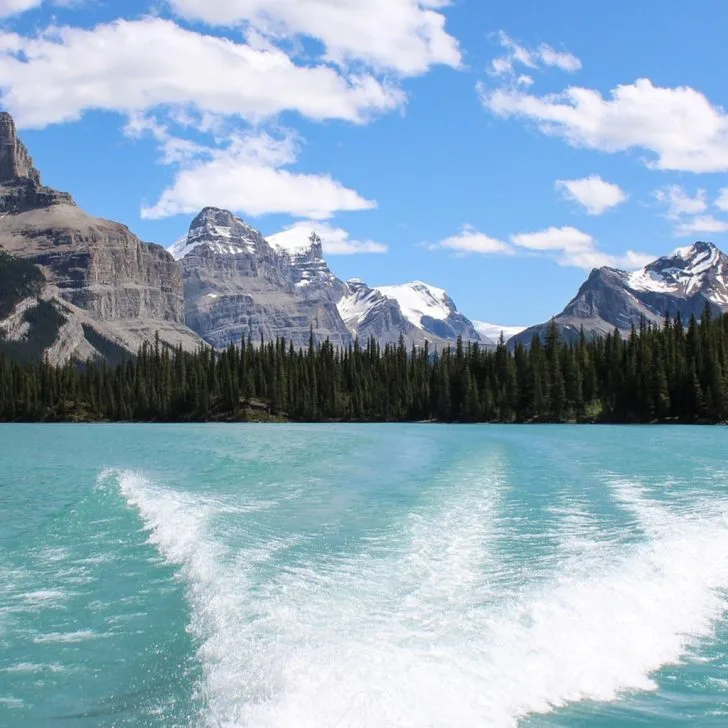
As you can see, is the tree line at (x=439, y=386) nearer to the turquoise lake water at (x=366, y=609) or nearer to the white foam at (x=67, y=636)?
the turquoise lake water at (x=366, y=609)

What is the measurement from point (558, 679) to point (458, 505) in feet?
55.2

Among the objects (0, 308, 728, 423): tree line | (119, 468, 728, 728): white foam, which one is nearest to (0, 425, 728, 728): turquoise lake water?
(119, 468, 728, 728): white foam

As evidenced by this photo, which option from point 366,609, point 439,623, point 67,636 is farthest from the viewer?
point 366,609

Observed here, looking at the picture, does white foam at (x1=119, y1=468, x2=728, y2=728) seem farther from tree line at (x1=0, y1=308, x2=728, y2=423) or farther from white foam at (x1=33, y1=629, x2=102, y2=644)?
tree line at (x1=0, y1=308, x2=728, y2=423)

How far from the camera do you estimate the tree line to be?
11725 centimetres

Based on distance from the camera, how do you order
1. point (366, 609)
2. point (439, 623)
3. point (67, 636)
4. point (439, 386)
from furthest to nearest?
point (439, 386) < point (366, 609) < point (439, 623) < point (67, 636)

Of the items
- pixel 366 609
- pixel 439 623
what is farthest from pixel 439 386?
pixel 439 623

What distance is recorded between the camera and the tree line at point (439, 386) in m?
117

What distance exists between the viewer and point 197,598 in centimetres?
1596

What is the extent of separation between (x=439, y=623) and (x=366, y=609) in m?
1.57

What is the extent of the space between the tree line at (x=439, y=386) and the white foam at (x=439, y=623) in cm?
9548

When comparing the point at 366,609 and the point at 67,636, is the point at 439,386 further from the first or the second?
the point at 67,636

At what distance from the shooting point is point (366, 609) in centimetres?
1496

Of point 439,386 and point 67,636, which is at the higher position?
point 439,386
